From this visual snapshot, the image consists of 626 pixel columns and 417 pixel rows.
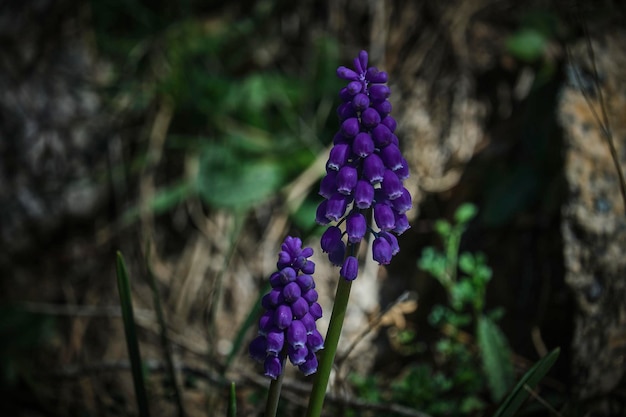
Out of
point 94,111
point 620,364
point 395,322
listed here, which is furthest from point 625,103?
point 94,111

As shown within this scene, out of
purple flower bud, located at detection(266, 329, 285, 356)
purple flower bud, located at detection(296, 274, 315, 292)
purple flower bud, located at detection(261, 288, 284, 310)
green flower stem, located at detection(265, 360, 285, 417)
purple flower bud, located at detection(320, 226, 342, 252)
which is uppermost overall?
purple flower bud, located at detection(320, 226, 342, 252)

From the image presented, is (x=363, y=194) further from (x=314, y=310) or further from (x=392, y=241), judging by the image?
(x=314, y=310)

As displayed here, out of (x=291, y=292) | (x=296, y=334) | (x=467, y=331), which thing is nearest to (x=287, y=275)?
(x=291, y=292)

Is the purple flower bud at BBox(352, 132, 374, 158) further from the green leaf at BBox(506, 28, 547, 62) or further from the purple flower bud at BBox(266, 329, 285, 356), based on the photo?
the green leaf at BBox(506, 28, 547, 62)

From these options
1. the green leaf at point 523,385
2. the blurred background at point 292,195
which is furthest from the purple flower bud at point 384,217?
the blurred background at point 292,195

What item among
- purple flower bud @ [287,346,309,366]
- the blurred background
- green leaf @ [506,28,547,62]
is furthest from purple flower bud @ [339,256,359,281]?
green leaf @ [506,28,547,62]

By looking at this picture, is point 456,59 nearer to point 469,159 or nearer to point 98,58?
point 469,159

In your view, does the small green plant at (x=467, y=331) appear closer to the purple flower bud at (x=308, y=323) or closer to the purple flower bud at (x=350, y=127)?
the purple flower bud at (x=308, y=323)
